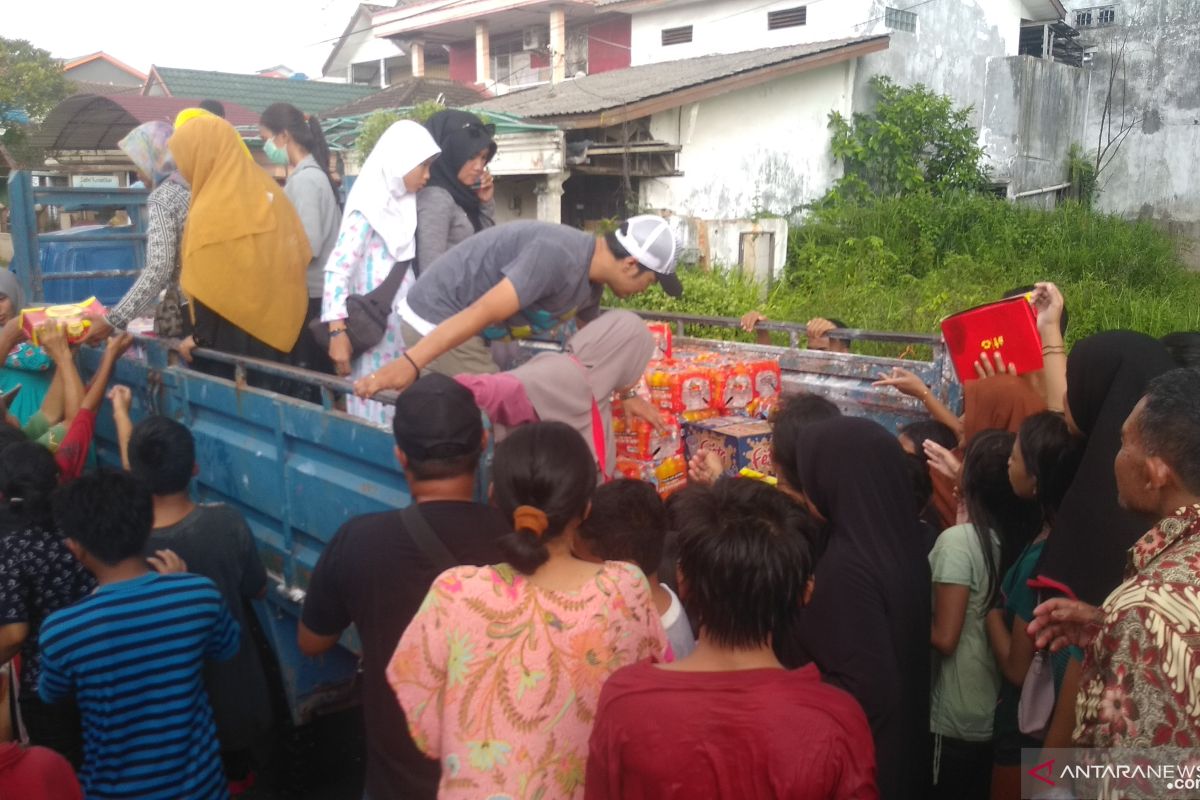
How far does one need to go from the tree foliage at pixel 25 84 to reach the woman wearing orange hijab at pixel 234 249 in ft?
63.9

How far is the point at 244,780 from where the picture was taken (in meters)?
3.43

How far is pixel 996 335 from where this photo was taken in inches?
130

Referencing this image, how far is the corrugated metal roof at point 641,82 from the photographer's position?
1208 cm

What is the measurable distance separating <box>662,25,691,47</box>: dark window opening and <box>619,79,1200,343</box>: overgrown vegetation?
14.0 ft

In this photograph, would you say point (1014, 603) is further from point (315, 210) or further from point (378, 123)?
point (378, 123)

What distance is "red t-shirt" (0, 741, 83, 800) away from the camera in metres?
1.93

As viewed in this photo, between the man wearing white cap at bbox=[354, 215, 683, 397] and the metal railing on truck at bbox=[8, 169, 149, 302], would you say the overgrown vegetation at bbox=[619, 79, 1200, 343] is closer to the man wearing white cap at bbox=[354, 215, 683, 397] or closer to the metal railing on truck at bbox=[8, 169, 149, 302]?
the metal railing on truck at bbox=[8, 169, 149, 302]

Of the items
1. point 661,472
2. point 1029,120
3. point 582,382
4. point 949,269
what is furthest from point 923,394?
point 1029,120

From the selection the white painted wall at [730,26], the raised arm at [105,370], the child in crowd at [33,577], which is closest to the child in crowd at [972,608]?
the child in crowd at [33,577]

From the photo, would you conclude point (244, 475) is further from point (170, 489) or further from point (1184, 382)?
point (1184, 382)

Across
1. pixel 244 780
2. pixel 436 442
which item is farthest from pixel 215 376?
pixel 436 442

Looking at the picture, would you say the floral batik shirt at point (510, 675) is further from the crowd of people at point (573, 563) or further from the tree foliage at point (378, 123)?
the tree foliage at point (378, 123)

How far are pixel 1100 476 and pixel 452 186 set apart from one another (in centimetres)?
264

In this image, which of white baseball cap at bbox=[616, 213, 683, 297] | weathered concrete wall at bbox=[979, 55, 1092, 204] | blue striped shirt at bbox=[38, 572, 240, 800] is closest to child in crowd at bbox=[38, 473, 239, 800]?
blue striped shirt at bbox=[38, 572, 240, 800]
